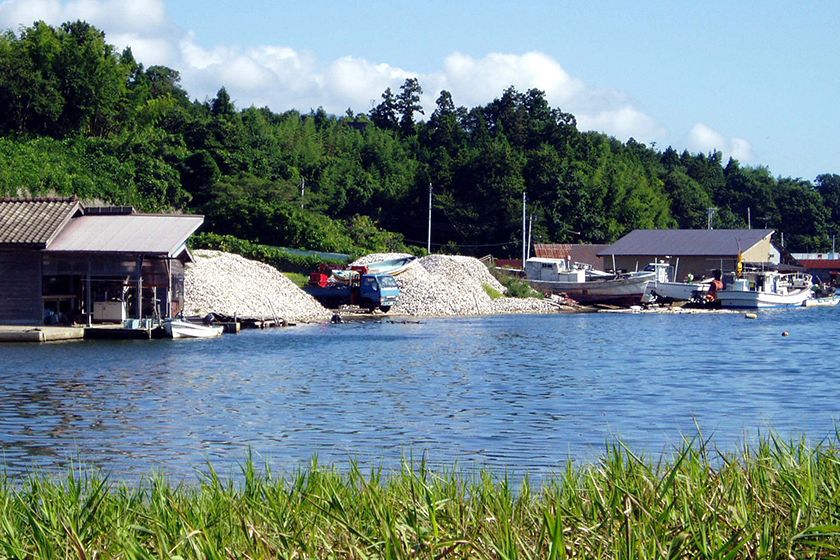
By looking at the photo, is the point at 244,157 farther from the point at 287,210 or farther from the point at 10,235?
the point at 10,235

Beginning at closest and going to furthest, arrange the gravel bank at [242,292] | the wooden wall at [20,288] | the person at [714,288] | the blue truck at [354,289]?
the wooden wall at [20,288] → the gravel bank at [242,292] → the blue truck at [354,289] → the person at [714,288]

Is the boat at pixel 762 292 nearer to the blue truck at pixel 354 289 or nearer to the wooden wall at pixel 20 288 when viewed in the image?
the blue truck at pixel 354 289

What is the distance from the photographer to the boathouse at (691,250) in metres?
80.4

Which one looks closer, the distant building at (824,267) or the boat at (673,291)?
the boat at (673,291)

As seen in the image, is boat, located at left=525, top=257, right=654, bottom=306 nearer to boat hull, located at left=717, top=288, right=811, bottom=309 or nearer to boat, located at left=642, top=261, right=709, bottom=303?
boat, located at left=642, top=261, right=709, bottom=303

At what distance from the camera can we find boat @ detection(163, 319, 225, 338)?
38625 mm

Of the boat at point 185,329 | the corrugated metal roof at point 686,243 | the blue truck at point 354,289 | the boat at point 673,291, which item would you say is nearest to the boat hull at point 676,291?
the boat at point 673,291

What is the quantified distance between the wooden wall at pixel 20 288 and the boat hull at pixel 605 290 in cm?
3773

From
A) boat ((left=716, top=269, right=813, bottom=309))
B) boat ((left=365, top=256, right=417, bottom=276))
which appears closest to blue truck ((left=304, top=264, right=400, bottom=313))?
boat ((left=365, top=256, right=417, bottom=276))

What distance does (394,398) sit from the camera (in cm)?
2391

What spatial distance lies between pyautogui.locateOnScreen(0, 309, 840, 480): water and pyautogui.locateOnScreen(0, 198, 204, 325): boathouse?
9.13ft

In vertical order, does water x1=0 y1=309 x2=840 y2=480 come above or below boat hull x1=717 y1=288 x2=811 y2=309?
below

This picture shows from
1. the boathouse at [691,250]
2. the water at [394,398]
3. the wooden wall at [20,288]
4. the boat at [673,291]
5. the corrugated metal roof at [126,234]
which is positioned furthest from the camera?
the boathouse at [691,250]

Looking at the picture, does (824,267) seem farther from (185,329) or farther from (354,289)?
(185,329)
